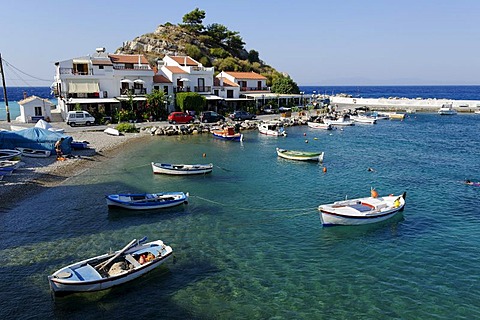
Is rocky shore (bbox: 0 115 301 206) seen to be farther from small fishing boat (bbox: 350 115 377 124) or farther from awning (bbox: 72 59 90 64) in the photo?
small fishing boat (bbox: 350 115 377 124)

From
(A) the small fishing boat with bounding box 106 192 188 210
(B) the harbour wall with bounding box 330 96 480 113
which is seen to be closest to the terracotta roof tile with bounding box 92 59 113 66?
(A) the small fishing boat with bounding box 106 192 188 210

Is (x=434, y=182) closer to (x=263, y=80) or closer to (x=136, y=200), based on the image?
(x=136, y=200)

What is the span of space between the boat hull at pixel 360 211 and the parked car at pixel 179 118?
124 ft

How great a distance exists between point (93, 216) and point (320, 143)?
1323 inches

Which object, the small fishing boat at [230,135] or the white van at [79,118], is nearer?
the small fishing boat at [230,135]

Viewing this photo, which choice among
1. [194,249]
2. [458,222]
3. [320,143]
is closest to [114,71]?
[320,143]

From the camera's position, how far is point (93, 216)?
22.4 m

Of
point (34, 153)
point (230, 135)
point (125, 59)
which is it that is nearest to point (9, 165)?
point (34, 153)

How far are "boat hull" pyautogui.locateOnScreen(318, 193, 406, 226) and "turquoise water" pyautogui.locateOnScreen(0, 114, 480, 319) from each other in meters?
0.53

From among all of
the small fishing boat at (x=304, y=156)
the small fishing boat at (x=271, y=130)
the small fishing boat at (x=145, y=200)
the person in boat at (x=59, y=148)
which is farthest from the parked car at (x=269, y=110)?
the small fishing boat at (x=145, y=200)

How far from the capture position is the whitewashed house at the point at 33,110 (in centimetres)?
5056

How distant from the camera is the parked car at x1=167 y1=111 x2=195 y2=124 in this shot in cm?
5534

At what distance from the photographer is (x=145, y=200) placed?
77.5 ft

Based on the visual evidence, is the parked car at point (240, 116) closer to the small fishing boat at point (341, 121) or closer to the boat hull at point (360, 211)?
the small fishing boat at point (341, 121)
